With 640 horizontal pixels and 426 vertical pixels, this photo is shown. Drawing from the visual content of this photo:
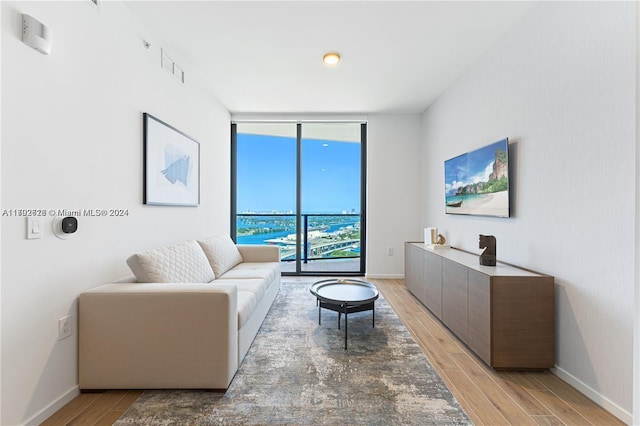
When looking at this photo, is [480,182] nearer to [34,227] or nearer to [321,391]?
[321,391]

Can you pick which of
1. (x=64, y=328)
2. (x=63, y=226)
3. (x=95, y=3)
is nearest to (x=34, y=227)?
(x=63, y=226)

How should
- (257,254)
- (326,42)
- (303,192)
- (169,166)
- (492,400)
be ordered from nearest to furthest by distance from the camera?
(492,400) < (326,42) < (169,166) < (257,254) < (303,192)

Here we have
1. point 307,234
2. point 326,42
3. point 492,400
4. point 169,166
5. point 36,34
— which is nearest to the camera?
point 36,34

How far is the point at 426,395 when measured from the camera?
176 cm

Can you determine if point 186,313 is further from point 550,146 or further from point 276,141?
point 276,141

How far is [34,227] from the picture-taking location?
1494 millimetres

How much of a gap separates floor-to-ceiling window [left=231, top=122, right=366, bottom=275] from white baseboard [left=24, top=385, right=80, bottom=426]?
3.25 m

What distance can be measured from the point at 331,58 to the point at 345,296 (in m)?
2.34

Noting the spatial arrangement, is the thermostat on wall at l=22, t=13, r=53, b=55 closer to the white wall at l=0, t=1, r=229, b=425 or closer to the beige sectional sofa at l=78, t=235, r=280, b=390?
the white wall at l=0, t=1, r=229, b=425

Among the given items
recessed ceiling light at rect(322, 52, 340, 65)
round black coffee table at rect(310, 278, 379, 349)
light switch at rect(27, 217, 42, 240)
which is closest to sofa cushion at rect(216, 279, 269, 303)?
round black coffee table at rect(310, 278, 379, 349)

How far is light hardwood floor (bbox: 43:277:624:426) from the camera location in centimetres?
156

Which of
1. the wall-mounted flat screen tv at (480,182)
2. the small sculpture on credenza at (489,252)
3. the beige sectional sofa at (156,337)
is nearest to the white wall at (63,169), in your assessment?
the beige sectional sofa at (156,337)

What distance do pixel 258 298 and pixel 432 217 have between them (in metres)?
2.89

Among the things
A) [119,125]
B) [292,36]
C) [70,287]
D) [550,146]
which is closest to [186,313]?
[70,287]
